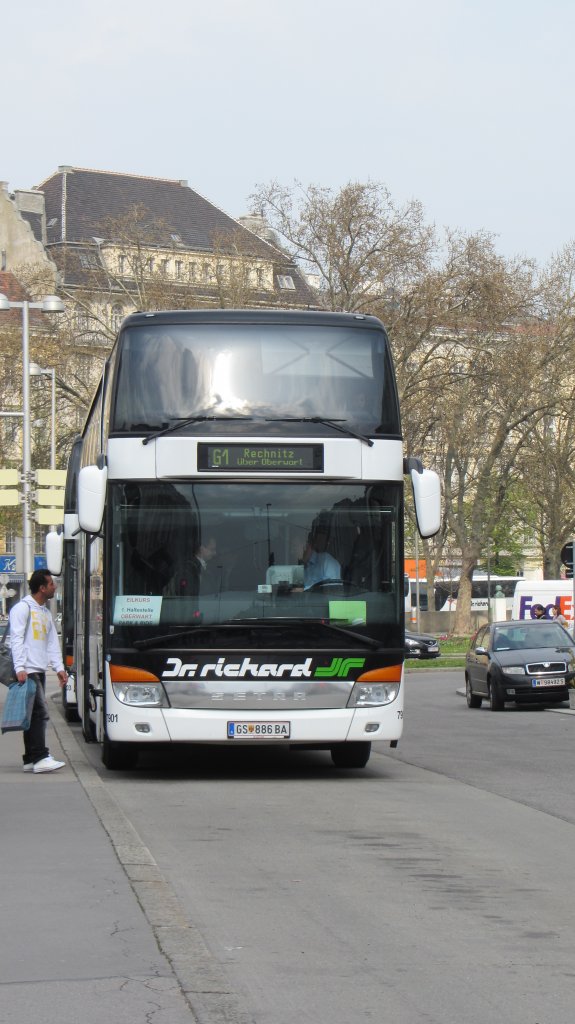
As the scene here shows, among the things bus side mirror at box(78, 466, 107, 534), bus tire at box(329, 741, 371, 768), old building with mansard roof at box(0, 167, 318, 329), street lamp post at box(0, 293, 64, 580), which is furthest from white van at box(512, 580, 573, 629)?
bus side mirror at box(78, 466, 107, 534)

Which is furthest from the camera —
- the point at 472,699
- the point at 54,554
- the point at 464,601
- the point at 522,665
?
the point at 464,601

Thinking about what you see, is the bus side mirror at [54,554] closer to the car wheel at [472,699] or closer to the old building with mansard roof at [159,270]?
the car wheel at [472,699]

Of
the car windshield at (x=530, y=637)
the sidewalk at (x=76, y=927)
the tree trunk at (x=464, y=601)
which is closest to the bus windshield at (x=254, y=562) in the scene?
the sidewalk at (x=76, y=927)

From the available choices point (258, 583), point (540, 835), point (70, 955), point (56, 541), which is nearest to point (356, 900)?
point (70, 955)

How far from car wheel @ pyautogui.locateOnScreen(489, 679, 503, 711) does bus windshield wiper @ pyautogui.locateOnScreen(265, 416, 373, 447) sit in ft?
50.2

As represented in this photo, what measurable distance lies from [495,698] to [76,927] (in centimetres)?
2226

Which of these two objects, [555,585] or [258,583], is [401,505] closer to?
[258,583]

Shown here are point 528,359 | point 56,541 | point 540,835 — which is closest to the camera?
point 540,835

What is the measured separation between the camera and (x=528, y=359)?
5216 centimetres

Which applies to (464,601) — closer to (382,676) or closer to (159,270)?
(159,270)

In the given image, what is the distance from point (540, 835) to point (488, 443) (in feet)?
165

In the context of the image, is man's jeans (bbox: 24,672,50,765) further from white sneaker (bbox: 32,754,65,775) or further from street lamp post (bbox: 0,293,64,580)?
street lamp post (bbox: 0,293,64,580)

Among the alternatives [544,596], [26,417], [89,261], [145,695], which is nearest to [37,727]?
[145,695]

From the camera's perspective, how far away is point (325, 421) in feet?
48.3
